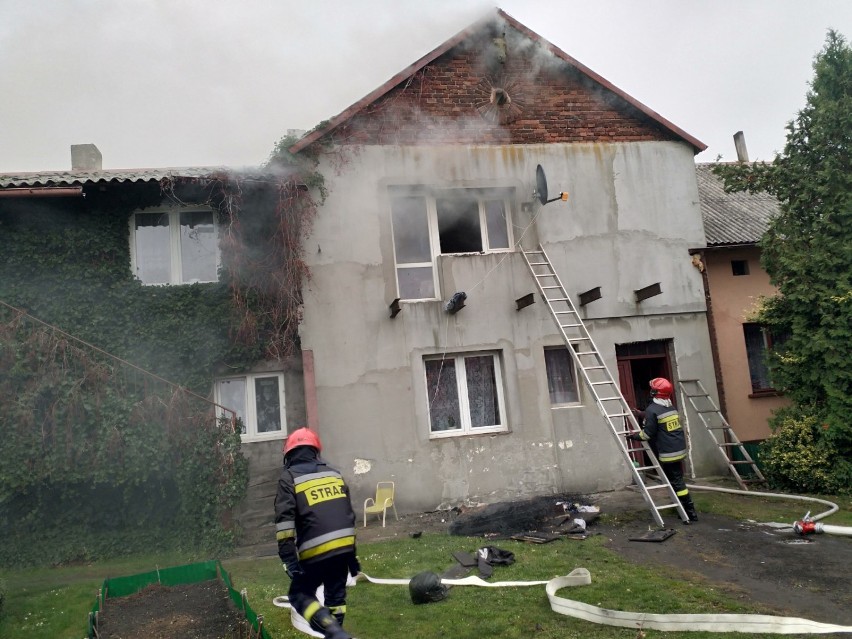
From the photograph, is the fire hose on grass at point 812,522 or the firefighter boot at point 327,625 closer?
the firefighter boot at point 327,625

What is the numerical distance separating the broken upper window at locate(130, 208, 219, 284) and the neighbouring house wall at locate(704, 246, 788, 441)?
29.3 feet

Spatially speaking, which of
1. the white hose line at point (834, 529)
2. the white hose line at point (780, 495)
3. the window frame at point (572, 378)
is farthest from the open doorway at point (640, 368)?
the white hose line at point (834, 529)

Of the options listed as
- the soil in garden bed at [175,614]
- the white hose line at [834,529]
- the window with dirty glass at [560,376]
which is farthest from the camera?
the window with dirty glass at [560,376]

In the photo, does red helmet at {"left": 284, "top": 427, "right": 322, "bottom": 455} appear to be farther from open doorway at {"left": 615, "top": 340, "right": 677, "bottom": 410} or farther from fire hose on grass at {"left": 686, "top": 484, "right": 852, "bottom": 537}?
open doorway at {"left": 615, "top": 340, "right": 677, "bottom": 410}

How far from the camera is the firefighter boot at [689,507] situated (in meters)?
8.21

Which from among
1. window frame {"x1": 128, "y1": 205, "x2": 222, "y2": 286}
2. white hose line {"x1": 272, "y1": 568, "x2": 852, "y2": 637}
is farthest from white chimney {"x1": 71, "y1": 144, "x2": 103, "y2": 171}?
white hose line {"x1": 272, "y1": 568, "x2": 852, "y2": 637}

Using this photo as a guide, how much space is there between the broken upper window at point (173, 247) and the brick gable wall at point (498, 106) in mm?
2621

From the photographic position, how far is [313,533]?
441cm

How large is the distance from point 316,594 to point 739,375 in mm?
9893

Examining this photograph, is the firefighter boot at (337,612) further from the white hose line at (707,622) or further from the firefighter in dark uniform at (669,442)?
the firefighter in dark uniform at (669,442)

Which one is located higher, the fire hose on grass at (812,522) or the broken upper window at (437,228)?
the broken upper window at (437,228)

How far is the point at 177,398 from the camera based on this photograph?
891 cm

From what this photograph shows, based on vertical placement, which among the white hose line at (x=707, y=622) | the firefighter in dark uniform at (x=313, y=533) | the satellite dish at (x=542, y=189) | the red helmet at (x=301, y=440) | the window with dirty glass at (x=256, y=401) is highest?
the satellite dish at (x=542, y=189)

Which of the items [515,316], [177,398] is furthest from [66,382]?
[515,316]
